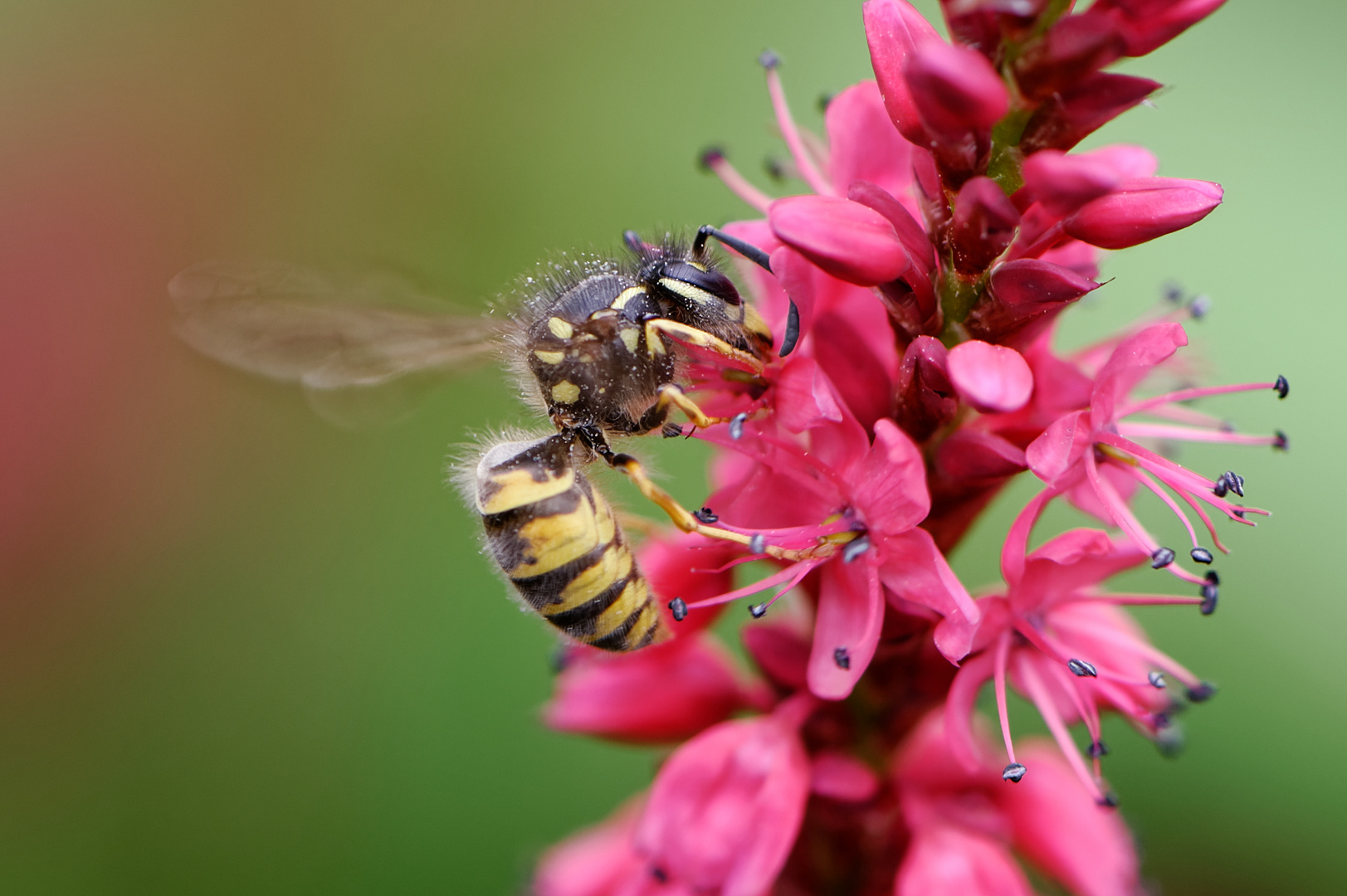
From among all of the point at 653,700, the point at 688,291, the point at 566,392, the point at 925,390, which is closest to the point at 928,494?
the point at 925,390

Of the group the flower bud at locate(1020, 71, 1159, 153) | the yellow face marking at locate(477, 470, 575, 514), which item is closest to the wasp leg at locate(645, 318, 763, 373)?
the yellow face marking at locate(477, 470, 575, 514)

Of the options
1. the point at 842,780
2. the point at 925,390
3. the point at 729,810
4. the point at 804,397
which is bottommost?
the point at 842,780

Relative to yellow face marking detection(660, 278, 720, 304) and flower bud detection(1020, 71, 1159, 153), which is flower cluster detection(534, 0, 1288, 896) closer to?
flower bud detection(1020, 71, 1159, 153)

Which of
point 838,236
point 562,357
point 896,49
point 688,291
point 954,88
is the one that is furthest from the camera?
point 562,357

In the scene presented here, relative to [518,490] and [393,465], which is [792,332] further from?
[393,465]

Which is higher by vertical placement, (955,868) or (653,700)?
(653,700)

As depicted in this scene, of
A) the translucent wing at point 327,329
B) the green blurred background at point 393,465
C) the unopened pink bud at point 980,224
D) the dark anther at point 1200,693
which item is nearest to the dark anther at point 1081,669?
the dark anther at point 1200,693

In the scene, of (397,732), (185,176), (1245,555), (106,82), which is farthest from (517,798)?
(106,82)
